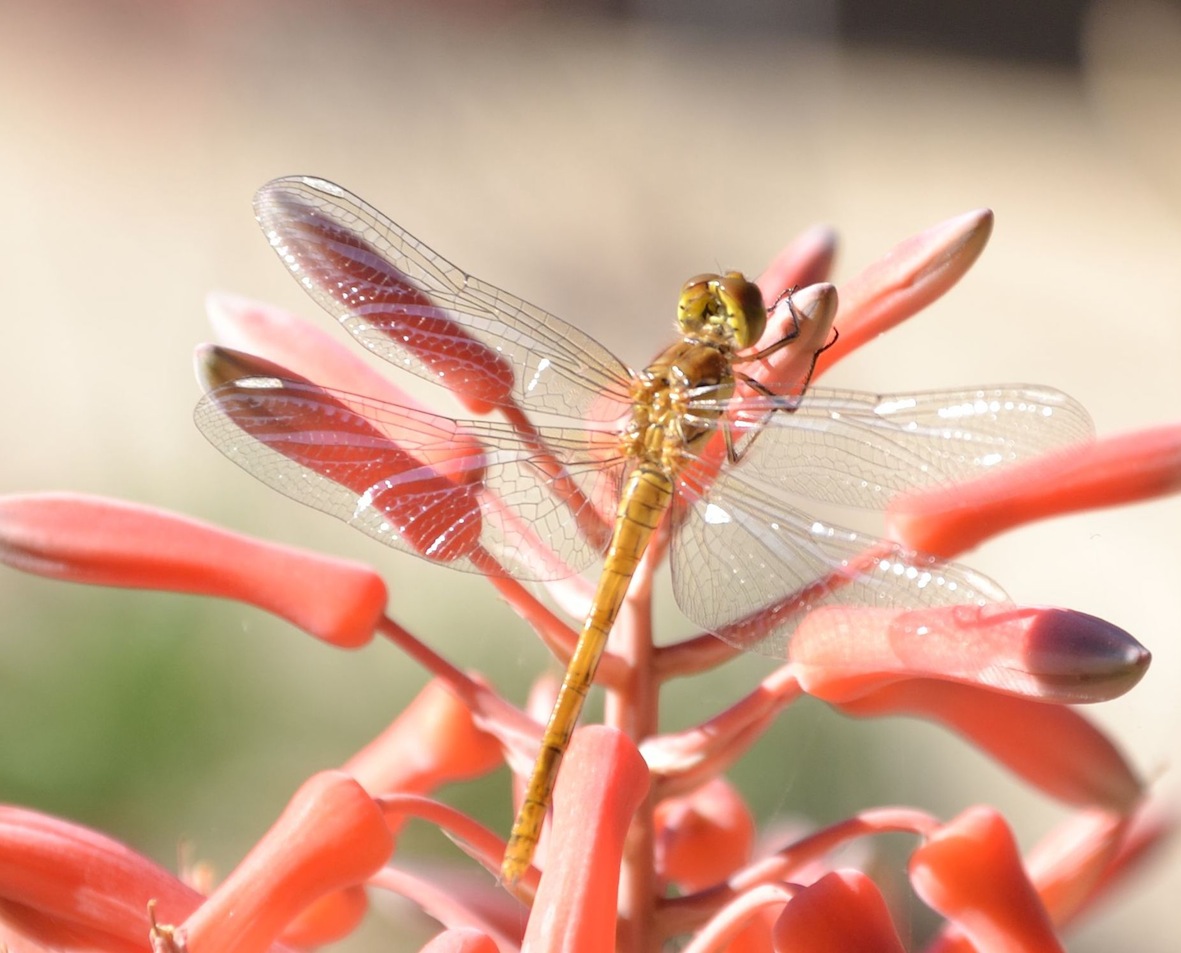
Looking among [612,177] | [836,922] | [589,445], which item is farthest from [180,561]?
[612,177]

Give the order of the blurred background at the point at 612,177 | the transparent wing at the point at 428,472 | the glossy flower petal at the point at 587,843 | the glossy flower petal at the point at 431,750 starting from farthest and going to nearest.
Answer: the blurred background at the point at 612,177, the glossy flower petal at the point at 431,750, the transparent wing at the point at 428,472, the glossy flower petal at the point at 587,843

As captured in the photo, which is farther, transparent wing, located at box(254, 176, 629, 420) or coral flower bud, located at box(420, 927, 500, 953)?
transparent wing, located at box(254, 176, 629, 420)

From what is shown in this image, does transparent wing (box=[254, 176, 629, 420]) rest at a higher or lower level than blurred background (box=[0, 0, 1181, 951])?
lower

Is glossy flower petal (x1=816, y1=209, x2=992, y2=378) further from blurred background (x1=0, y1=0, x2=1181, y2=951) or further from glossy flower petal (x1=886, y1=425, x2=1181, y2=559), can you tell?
blurred background (x1=0, y1=0, x2=1181, y2=951)

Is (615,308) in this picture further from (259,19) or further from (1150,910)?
(1150,910)

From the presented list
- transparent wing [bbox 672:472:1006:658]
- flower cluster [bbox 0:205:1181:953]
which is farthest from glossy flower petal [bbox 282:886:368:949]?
transparent wing [bbox 672:472:1006:658]

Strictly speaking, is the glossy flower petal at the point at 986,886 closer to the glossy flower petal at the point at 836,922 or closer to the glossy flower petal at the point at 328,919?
the glossy flower petal at the point at 836,922

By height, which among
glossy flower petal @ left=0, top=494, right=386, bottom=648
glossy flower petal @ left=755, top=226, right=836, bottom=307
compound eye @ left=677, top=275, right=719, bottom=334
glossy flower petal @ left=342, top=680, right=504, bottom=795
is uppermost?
glossy flower petal @ left=755, top=226, right=836, bottom=307

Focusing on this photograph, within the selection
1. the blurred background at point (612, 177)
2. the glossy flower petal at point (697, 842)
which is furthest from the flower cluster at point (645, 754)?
the blurred background at point (612, 177)
